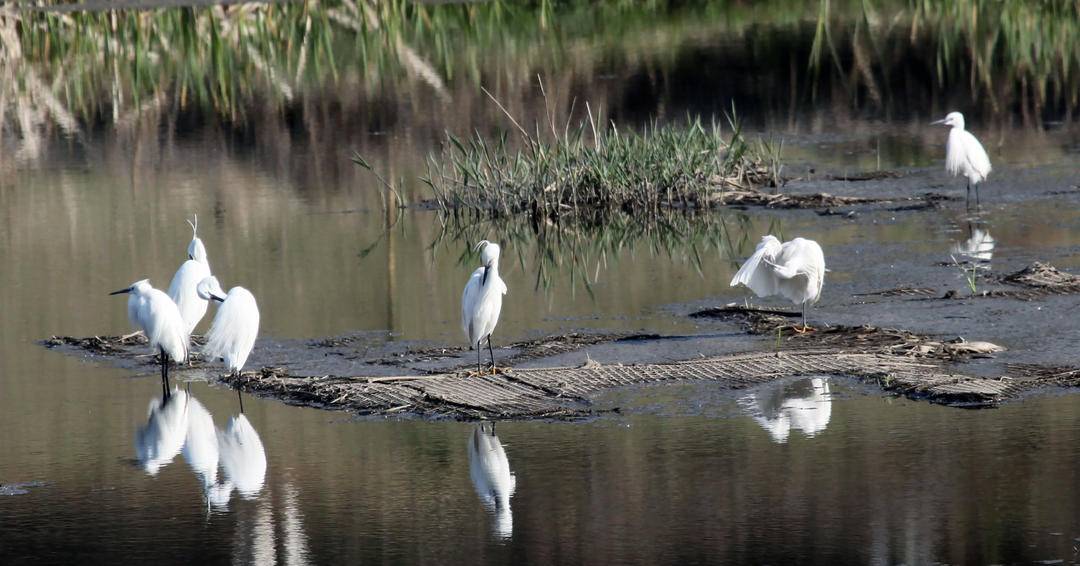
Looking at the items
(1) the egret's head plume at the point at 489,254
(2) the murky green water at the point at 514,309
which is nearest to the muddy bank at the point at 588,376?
(2) the murky green water at the point at 514,309

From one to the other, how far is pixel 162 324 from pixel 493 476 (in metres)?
3.07

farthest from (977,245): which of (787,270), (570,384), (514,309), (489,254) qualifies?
(570,384)

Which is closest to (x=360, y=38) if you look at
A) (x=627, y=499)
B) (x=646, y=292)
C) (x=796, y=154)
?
(x=796, y=154)

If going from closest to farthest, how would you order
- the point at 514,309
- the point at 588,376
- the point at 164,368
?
the point at 588,376, the point at 164,368, the point at 514,309

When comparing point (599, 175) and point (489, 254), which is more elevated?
point (599, 175)

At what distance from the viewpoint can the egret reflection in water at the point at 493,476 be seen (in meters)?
7.23

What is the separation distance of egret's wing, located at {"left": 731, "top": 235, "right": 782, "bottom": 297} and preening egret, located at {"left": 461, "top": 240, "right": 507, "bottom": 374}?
65.8 inches

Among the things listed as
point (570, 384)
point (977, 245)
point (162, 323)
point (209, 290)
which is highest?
point (209, 290)

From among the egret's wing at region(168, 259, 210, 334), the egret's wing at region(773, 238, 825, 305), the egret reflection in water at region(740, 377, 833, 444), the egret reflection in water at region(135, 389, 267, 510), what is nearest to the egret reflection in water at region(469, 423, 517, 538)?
the egret reflection in water at region(135, 389, 267, 510)

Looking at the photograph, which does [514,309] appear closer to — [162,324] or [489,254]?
[489,254]

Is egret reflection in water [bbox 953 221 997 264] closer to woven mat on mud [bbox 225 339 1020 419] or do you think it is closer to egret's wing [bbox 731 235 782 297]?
egret's wing [bbox 731 235 782 297]

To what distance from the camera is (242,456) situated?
8.49 metres

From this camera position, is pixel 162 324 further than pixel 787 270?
No

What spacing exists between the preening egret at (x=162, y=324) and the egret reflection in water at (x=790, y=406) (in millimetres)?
3380
